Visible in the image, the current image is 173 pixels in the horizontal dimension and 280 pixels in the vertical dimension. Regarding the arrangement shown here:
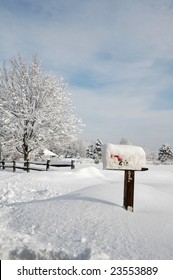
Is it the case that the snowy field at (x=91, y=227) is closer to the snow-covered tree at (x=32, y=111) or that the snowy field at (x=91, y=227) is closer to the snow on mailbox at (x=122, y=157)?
the snow on mailbox at (x=122, y=157)

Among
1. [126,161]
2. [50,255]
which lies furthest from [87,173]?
[50,255]

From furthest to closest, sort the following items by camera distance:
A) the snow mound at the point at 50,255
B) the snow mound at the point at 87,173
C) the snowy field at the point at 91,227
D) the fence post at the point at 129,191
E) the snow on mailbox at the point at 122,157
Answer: the snow mound at the point at 87,173, the fence post at the point at 129,191, the snow on mailbox at the point at 122,157, the snowy field at the point at 91,227, the snow mound at the point at 50,255

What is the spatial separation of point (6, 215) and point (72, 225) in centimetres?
237

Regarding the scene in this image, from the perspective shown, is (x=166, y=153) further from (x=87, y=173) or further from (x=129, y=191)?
(x=129, y=191)

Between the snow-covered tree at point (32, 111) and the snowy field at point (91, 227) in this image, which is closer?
the snowy field at point (91, 227)

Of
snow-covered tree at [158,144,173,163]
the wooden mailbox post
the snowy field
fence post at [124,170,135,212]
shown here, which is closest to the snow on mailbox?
the wooden mailbox post

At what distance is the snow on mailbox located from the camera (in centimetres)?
680

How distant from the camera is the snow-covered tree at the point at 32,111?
84.3ft

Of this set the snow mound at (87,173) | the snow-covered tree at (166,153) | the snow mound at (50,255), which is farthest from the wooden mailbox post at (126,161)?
the snow-covered tree at (166,153)

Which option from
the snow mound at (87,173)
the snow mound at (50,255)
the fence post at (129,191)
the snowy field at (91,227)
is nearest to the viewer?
the snow mound at (50,255)

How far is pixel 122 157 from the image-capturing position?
22.6 feet

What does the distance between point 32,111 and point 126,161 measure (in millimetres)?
20589

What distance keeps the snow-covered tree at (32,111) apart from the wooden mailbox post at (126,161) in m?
18.9

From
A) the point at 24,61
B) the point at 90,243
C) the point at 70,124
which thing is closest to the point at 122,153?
the point at 90,243
